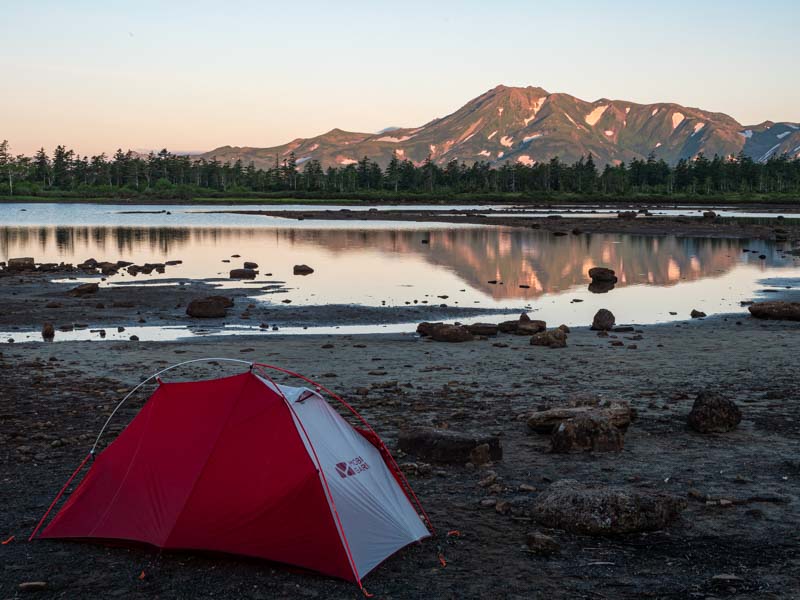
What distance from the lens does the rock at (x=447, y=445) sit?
10.1 m

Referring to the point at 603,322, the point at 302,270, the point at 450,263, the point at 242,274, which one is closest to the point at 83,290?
the point at 242,274

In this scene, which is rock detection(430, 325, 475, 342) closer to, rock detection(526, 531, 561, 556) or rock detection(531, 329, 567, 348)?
rock detection(531, 329, 567, 348)

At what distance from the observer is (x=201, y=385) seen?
8.38 m

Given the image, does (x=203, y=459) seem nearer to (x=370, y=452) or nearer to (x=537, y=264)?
(x=370, y=452)

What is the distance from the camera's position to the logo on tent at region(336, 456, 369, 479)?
7888 mm

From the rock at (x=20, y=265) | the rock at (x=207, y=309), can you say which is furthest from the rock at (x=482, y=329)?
the rock at (x=20, y=265)

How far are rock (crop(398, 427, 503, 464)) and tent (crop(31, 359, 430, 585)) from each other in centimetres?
175

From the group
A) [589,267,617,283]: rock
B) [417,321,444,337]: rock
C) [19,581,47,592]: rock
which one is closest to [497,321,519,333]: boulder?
[417,321,444,337]: rock

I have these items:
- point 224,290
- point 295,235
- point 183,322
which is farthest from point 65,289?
point 295,235

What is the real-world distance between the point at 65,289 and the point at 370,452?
83.2 feet

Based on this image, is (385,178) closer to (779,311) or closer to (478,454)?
(779,311)

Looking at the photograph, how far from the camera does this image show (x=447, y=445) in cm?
1023

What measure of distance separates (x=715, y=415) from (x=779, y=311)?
14.3m

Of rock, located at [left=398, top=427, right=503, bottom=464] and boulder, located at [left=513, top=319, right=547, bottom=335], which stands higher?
rock, located at [left=398, top=427, right=503, bottom=464]
